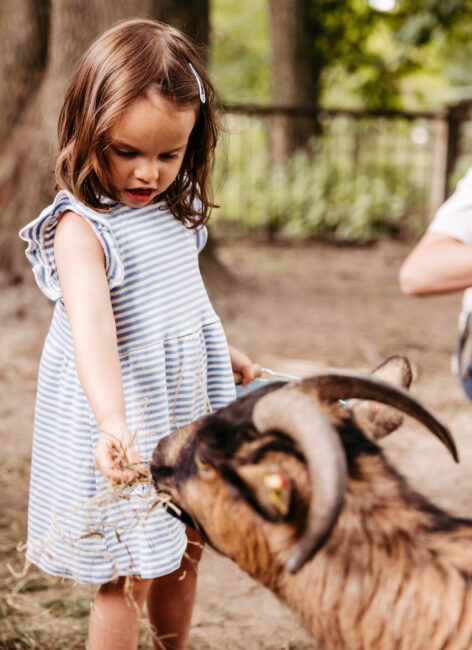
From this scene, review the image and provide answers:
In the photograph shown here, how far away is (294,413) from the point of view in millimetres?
1859

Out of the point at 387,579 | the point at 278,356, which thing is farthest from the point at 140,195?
the point at 278,356

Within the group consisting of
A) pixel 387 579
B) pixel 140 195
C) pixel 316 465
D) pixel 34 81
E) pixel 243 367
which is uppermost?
pixel 34 81

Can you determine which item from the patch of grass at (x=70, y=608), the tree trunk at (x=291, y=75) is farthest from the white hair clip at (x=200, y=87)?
the tree trunk at (x=291, y=75)

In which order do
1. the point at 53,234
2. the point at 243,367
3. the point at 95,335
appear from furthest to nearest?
1. the point at 243,367
2. the point at 53,234
3. the point at 95,335

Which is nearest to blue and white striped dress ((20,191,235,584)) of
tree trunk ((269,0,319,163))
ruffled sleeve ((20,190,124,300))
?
ruffled sleeve ((20,190,124,300))

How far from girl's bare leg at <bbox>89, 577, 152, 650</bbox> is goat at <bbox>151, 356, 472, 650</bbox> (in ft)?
1.76

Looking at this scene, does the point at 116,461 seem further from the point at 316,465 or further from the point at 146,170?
the point at 146,170

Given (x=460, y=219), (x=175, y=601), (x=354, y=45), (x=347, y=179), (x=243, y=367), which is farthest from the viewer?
(x=354, y=45)

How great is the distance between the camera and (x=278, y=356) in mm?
7148

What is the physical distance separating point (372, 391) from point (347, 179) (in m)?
12.8

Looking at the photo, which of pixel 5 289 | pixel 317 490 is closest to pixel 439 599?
pixel 317 490

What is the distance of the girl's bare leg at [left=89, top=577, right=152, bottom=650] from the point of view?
8.39 ft

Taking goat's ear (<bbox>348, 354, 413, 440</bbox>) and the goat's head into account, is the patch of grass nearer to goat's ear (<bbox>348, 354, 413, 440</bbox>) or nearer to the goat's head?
the goat's head

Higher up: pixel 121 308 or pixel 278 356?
pixel 121 308
